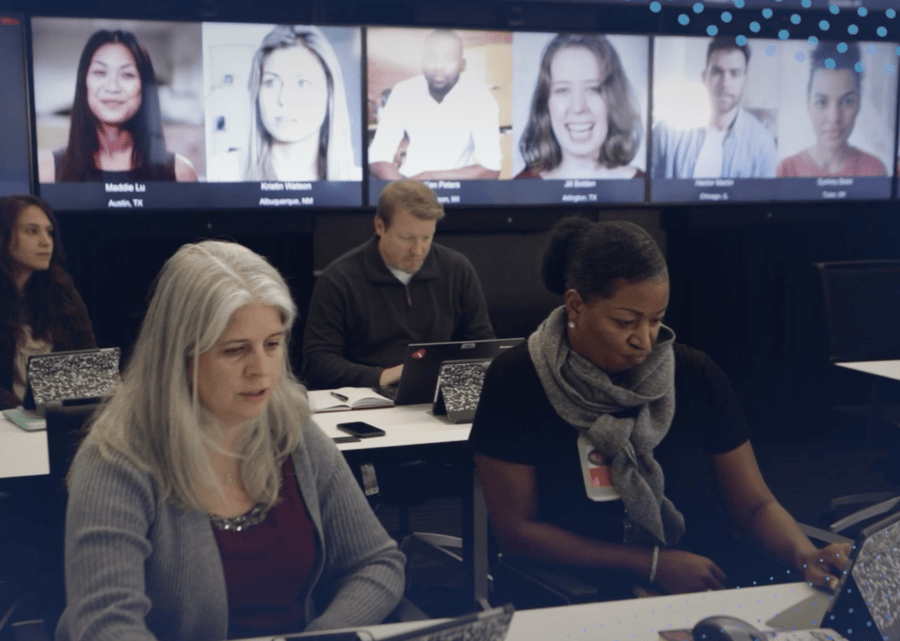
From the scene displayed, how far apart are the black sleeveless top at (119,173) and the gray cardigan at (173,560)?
8.87 ft

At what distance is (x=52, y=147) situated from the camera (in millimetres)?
3768

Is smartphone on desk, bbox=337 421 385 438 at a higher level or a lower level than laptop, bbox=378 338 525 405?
lower

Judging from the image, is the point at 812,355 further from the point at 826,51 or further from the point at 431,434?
the point at 431,434

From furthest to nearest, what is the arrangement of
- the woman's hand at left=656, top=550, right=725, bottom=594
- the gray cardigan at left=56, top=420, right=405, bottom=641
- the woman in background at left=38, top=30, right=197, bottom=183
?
1. the woman in background at left=38, top=30, right=197, bottom=183
2. the woman's hand at left=656, top=550, right=725, bottom=594
3. the gray cardigan at left=56, top=420, right=405, bottom=641

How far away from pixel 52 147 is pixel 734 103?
328cm

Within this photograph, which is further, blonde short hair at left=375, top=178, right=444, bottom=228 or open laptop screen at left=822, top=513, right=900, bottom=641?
blonde short hair at left=375, top=178, right=444, bottom=228

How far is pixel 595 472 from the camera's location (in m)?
1.82

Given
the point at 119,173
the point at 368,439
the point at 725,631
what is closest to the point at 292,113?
the point at 119,173

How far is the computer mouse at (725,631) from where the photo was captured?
122cm

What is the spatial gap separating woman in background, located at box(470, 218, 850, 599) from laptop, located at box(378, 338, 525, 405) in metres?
0.79

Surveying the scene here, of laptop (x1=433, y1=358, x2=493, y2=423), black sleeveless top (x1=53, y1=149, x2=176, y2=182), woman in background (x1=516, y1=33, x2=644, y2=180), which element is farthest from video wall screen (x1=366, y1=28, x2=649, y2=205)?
laptop (x1=433, y1=358, x2=493, y2=423)

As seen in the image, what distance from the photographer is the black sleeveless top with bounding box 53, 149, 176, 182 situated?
379 centimetres

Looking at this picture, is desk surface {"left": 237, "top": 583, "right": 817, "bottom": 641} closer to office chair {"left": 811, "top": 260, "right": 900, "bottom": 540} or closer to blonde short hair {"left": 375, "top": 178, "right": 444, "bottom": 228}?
blonde short hair {"left": 375, "top": 178, "right": 444, "bottom": 228}

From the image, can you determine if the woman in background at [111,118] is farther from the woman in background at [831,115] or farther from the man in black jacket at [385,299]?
the woman in background at [831,115]
